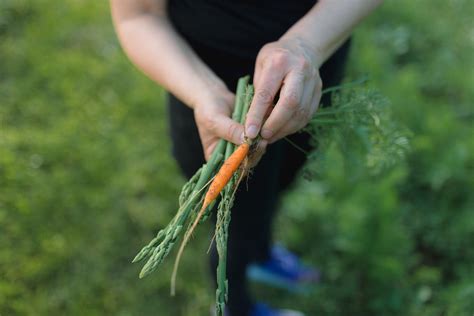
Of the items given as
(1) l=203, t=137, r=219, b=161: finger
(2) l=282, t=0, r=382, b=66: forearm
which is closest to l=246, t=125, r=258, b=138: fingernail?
(1) l=203, t=137, r=219, b=161: finger

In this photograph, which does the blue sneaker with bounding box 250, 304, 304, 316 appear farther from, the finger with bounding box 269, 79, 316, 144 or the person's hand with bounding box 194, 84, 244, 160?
the finger with bounding box 269, 79, 316, 144

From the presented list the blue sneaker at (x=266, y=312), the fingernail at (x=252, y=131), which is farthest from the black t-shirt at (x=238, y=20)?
the blue sneaker at (x=266, y=312)

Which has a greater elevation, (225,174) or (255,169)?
(225,174)

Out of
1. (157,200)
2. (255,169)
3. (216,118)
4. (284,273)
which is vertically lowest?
(284,273)

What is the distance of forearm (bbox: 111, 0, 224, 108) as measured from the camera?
1.32 meters

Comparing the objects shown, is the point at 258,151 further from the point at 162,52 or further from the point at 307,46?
the point at 162,52

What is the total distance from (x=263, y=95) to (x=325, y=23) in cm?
31

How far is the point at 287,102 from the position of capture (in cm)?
114

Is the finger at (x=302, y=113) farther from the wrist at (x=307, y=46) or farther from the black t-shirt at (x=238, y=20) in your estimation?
the black t-shirt at (x=238, y=20)

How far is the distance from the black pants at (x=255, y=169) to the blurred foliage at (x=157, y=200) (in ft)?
0.49

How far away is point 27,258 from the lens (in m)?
2.34

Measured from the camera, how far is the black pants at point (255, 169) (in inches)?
60.5

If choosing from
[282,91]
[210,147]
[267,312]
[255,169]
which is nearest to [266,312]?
[267,312]

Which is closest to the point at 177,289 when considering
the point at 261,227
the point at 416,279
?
the point at 261,227
